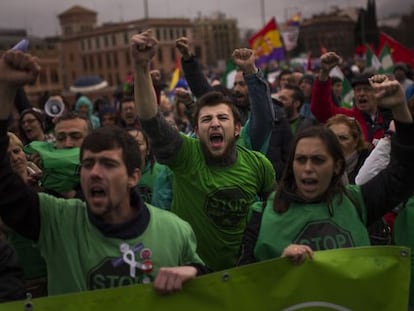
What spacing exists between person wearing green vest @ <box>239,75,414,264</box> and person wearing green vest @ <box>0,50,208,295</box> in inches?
16.6

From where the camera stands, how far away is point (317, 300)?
248cm

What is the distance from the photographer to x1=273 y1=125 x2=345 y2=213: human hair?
2706 mm

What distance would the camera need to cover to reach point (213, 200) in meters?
3.28

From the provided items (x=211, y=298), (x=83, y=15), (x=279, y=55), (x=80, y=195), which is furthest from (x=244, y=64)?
(x=83, y=15)

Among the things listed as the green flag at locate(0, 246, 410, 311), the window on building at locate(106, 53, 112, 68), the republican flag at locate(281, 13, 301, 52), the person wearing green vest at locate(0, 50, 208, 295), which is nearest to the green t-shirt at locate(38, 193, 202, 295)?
the person wearing green vest at locate(0, 50, 208, 295)

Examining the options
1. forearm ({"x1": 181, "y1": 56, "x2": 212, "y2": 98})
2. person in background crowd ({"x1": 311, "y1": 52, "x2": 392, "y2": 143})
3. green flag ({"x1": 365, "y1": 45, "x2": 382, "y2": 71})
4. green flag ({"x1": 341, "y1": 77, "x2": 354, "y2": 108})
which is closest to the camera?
person in background crowd ({"x1": 311, "y1": 52, "x2": 392, "y2": 143})

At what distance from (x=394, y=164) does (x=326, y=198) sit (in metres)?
0.34

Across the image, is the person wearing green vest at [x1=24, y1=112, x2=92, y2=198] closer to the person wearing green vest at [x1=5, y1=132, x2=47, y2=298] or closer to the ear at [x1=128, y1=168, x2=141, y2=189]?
the person wearing green vest at [x1=5, y1=132, x2=47, y2=298]

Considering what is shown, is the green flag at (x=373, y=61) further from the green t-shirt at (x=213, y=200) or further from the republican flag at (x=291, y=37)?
the republican flag at (x=291, y=37)

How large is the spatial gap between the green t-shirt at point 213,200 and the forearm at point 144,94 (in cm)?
45

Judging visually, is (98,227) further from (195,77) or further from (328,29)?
(328,29)

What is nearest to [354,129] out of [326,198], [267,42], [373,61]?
[326,198]

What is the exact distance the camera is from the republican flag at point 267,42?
47.4ft

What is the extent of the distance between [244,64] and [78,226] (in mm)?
1723
